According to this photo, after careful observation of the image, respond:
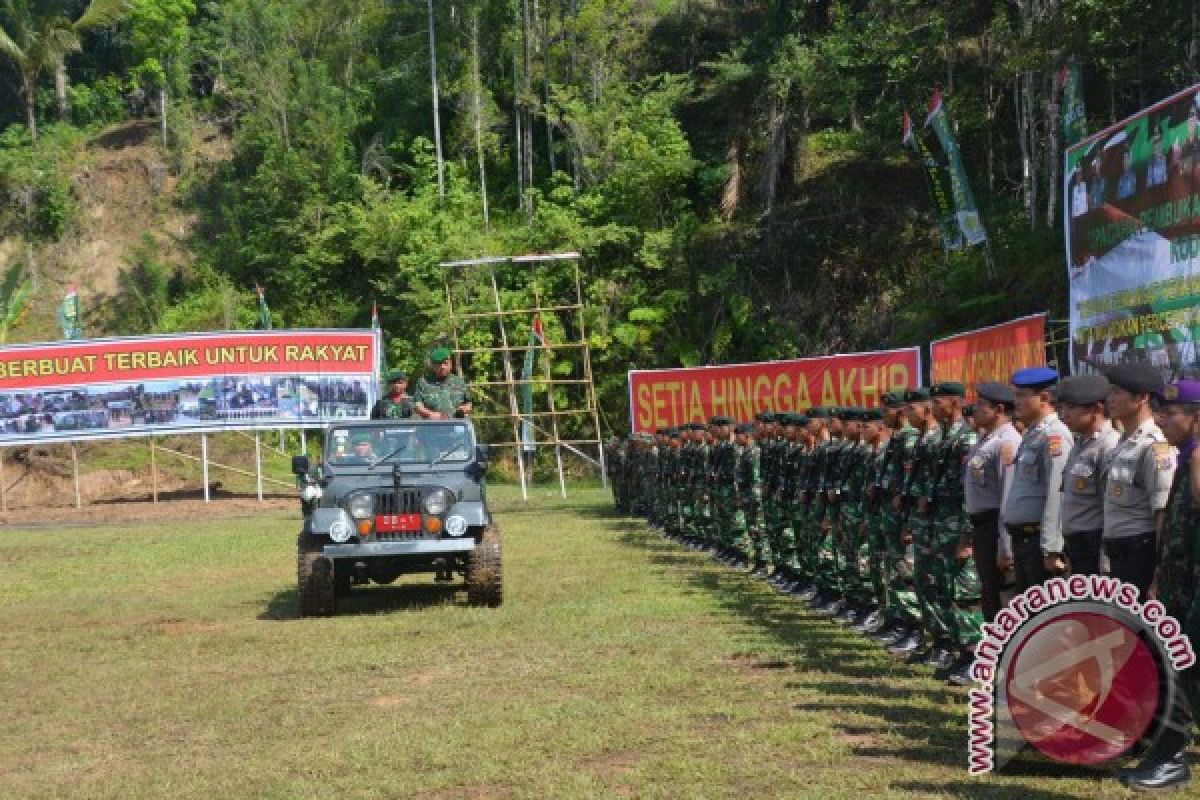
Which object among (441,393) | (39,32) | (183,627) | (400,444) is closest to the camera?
(183,627)

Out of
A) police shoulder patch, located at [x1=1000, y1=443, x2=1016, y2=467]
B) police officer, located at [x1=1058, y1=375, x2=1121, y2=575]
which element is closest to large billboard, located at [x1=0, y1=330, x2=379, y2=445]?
police shoulder patch, located at [x1=1000, y1=443, x2=1016, y2=467]

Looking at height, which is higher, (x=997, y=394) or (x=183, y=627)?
(x=997, y=394)

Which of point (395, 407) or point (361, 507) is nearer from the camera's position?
point (361, 507)

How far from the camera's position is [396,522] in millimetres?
13016

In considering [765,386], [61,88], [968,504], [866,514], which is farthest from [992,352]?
[61,88]

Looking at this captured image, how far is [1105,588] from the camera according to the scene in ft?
19.6

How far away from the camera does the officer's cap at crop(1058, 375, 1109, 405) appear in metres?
6.80

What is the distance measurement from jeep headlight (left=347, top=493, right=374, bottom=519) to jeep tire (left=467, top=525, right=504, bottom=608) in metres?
0.96

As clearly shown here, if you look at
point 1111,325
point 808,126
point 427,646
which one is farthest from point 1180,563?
point 808,126

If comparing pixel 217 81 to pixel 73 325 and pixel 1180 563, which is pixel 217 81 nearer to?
pixel 73 325

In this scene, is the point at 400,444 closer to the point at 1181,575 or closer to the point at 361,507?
the point at 361,507

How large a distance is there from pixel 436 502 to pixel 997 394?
235 inches

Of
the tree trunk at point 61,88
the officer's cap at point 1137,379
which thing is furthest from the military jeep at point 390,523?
the tree trunk at point 61,88

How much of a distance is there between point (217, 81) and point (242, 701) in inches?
2103
